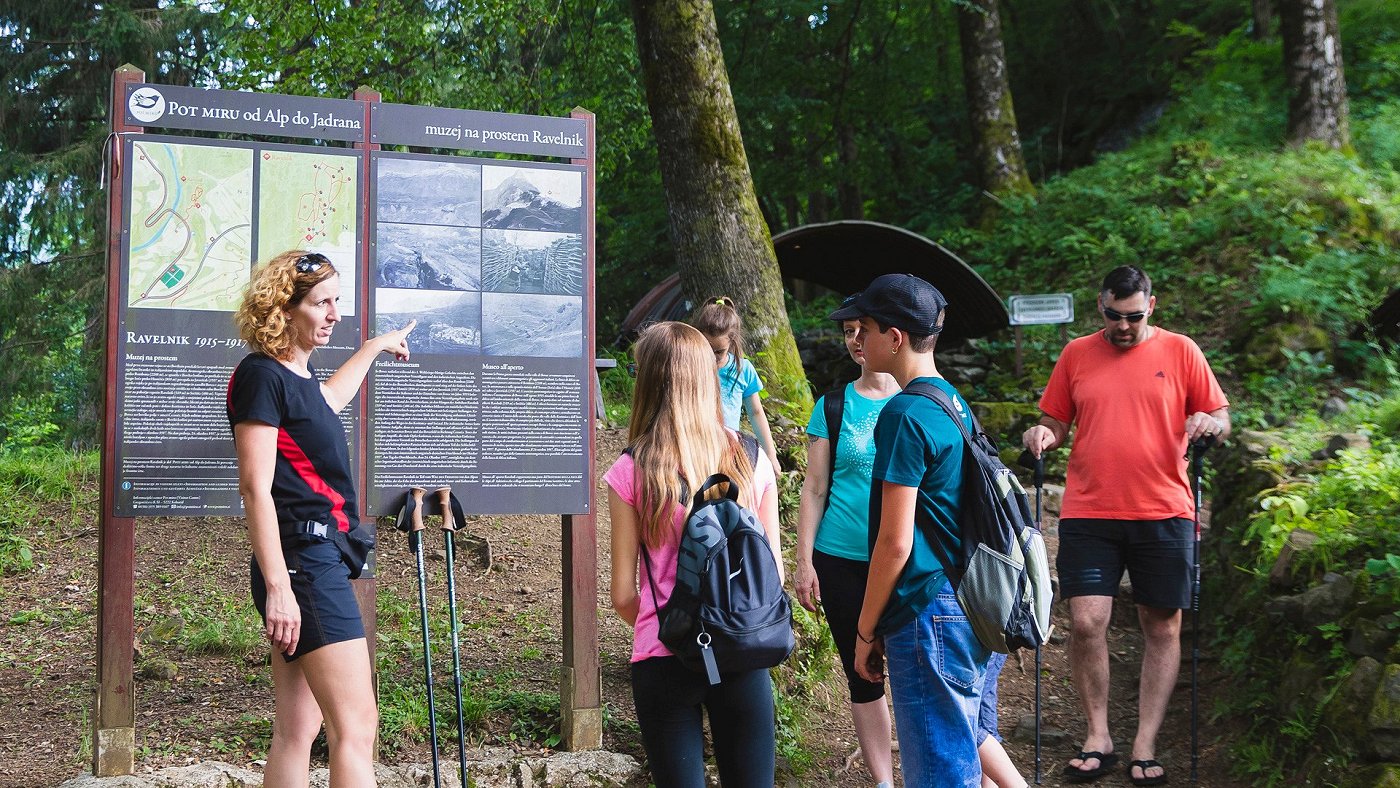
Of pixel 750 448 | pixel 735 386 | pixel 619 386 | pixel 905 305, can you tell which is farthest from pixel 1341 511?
pixel 619 386

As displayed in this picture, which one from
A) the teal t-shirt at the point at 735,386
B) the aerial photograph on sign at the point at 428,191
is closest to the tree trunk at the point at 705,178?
the teal t-shirt at the point at 735,386

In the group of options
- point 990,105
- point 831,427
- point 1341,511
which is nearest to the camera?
point 831,427

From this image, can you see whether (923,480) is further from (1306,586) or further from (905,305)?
(1306,586)

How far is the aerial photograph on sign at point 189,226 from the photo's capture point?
14.2 feet

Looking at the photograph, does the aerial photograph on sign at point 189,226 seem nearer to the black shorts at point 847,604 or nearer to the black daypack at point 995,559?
the black shorts at point 847,604

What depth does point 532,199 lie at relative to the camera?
4883 mm

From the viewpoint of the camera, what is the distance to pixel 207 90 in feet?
15.0

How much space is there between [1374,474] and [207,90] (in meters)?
5.71

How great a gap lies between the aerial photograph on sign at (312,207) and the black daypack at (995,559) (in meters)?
2.68

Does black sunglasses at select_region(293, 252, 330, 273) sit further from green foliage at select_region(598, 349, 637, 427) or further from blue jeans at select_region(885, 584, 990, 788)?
green foliage at select_region(598, 349, 637, 427)

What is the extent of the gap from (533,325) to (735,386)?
121 centimetres

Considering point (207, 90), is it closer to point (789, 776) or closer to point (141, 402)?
point (141, 402)

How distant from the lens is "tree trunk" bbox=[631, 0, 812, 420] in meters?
7.27

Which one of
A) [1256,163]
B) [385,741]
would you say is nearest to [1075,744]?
[385,741]
